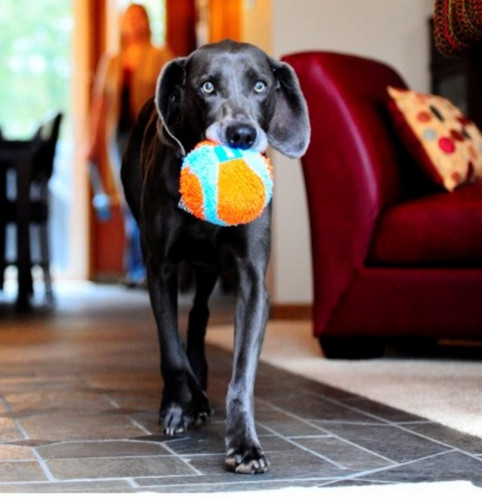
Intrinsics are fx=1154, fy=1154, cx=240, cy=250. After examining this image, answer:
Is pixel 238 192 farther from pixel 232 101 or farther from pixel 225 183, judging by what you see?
pixel 232 101

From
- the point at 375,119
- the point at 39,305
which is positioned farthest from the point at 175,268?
the point at 39,305

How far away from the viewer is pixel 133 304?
617 cm

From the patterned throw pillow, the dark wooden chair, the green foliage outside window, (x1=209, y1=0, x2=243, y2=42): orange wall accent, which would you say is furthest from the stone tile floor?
the green foliage outside window

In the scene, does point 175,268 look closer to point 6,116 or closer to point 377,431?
point 377,431

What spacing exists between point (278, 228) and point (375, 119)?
57.2 inches

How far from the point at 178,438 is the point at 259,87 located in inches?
25.7

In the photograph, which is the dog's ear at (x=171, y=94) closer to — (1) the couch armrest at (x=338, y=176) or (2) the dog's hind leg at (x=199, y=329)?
(2) the dog's hind leg at (x=199, y=329)

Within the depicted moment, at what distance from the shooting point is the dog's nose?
1867 millimetres

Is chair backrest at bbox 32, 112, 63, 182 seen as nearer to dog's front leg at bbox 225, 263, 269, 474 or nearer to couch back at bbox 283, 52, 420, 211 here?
couch back at bbox 283, 52, 420, 211

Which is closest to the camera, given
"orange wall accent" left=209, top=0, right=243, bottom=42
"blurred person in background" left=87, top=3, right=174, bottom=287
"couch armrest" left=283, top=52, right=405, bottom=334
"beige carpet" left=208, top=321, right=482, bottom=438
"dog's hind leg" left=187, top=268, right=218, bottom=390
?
"beige carpet" left=208, top=321, right=482, bottom=438

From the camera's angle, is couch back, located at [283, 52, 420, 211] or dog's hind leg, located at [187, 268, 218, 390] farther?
couch back, located at [283, 52, 420, 211]

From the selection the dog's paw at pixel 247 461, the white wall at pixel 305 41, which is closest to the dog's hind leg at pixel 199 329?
the dog's paw at pixel 247 461

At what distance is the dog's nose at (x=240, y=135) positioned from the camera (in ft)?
6.13

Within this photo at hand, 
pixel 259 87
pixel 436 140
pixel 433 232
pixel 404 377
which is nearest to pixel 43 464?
pixel 259 87
